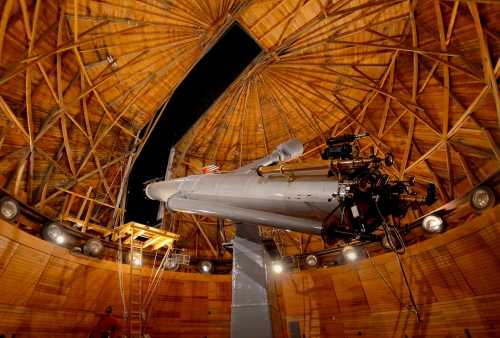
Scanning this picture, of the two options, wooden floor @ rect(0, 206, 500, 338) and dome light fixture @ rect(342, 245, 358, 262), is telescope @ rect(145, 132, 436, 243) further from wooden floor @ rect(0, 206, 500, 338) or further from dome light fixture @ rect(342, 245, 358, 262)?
dome light fixture @ rect(342, 245, 358, 262)

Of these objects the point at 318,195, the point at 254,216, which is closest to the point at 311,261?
the point at 254,216

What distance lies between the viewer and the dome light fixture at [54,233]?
A: 999 cm

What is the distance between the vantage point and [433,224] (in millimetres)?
10648

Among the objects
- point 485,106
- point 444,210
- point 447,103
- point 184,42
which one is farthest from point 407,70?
point 184,42

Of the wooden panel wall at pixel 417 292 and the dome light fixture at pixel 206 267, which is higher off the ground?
the dome light fixture at pixel 206 267

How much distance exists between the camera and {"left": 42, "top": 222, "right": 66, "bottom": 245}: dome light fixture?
32.8 feet

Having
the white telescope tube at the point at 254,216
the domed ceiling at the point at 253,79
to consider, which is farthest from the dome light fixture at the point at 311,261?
the white telescope tube at the point at 254,216

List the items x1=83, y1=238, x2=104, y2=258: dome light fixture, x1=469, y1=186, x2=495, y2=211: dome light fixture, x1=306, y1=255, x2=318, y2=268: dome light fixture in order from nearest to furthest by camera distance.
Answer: x1=469, y1=186, x2=495, y2=211: dome light fixture < x1=83, y1=238, x2=104, y2=258: dome light fixture < x1=306, y1=255, x2=318, y2=268: dome light fixture

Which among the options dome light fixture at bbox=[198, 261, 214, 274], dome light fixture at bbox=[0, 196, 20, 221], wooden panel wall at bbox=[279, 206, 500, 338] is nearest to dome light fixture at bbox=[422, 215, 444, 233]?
wooden panel wall at bbox=[279, 206, 500, 338]

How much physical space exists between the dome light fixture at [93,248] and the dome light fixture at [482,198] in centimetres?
1360

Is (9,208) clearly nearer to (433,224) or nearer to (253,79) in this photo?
(253,79)

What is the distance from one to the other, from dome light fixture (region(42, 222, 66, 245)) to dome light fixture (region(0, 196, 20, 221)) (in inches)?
54.4

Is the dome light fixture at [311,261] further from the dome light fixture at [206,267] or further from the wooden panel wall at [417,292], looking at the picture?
the dome light fixture at [206,267]

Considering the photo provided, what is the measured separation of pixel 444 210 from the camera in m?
10.3
